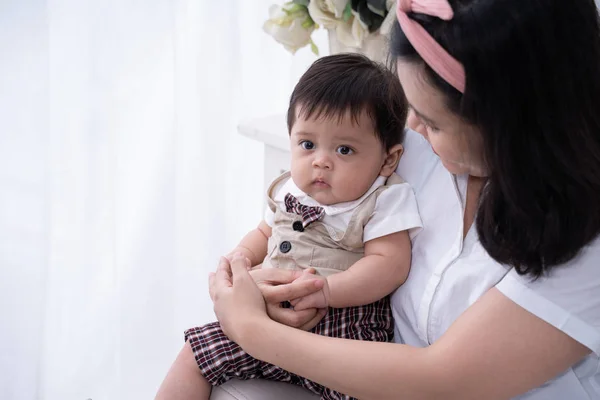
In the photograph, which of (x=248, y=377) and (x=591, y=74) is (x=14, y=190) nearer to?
(x=248, y=377)

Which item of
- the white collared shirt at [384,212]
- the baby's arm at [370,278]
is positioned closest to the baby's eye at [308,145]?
the white collared shirt at [384,212]

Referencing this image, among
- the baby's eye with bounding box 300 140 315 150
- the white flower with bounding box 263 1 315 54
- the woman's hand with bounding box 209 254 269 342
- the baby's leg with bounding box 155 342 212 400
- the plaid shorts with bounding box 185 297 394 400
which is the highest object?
the white flower with bounding box 263 1 315 54

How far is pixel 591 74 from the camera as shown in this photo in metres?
0.97

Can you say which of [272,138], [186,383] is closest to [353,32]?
[272,138]

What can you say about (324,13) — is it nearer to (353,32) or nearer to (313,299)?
(353,32)

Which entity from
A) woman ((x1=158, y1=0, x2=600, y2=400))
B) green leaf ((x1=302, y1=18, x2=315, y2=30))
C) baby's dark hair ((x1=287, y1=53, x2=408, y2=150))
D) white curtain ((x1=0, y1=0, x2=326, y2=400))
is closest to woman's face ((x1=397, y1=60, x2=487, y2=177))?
woman ((x1=158, y1=0, x2=600, y2=400))

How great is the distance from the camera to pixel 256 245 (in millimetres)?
1604

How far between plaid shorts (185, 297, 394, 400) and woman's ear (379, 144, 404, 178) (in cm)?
27

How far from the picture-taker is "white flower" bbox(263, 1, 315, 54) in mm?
1803

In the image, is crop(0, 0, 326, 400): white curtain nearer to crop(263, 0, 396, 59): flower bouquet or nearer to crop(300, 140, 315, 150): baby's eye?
crop(263, 0, 396, 59): flower bouquet

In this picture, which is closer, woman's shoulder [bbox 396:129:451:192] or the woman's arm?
the woman's arm

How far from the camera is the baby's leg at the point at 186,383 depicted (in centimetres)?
138

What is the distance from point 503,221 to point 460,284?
221 mm

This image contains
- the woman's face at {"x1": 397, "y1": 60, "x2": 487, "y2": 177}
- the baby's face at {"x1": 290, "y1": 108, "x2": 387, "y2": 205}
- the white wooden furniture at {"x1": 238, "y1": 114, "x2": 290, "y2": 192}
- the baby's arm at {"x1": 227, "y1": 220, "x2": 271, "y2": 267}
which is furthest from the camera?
the white wooden furniture at {"x1": 238, "y1": 114, "x2": 290, "y2": 192}
